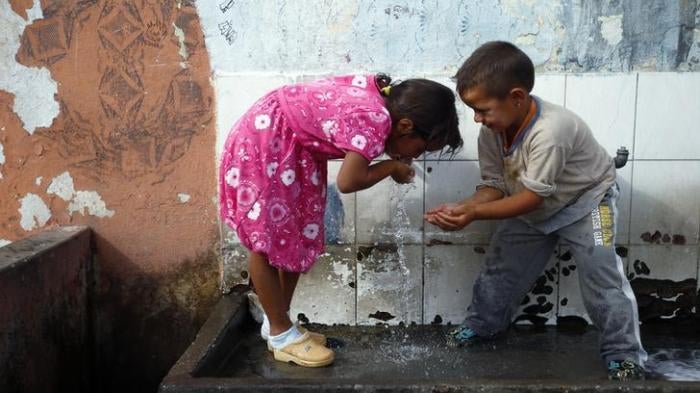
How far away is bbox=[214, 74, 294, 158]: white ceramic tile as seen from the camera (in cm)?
278

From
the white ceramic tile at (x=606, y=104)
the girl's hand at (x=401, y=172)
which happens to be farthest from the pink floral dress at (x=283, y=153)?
the white ceramic tile at (x=606, y=104)

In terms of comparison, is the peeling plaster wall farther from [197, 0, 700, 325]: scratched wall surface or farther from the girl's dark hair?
the girl's dark hair

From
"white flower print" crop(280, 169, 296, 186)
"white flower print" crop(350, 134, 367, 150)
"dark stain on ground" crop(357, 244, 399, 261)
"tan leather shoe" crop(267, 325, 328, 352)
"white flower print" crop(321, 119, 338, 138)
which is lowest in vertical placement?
"tan leather shoe" crop(267, 325, 328, 352)

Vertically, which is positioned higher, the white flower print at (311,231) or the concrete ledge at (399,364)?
the white flower print at (311,231)

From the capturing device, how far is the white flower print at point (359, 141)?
2115 mm

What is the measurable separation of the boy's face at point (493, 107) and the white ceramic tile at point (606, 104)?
620mm

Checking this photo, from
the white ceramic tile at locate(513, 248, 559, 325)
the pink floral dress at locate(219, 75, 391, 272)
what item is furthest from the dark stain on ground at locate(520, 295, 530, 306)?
the pink floral dress at locate(219, 75, 391, 272)

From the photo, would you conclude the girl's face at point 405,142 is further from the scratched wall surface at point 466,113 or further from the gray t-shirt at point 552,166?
the scratched wall surface at point 466,113

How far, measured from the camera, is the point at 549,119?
2.24m

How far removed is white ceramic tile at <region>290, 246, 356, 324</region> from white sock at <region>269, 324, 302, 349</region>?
45 centimetres

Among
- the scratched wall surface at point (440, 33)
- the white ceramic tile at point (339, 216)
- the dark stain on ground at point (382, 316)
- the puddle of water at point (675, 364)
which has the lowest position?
the puddle of water at point (675, 364)

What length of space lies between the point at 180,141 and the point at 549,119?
1.54 metres

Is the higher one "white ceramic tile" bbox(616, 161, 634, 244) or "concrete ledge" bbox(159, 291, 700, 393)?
"white ceramic tile" bbox(616, 161, 634, 244)

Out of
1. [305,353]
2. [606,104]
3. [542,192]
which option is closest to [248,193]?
[305,353]
